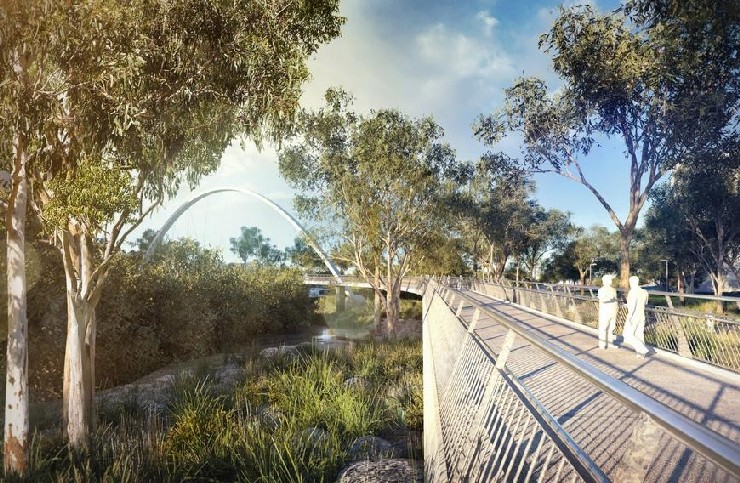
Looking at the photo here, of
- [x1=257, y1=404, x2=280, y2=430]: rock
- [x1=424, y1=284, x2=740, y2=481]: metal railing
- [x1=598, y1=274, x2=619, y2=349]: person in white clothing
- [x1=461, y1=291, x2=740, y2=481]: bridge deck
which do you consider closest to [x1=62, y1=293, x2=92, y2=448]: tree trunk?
[x1=257, y1=404, x2=280, y2=430]: rock

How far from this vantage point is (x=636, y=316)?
1127 centimetres

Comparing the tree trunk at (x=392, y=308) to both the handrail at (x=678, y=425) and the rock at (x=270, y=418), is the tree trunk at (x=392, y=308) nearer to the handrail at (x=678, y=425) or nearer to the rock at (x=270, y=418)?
the rock at (x=270, y=418)

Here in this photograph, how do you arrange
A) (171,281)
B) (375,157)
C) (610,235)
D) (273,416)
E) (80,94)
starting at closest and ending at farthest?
(80,94), (273,416), (171,281), (375,157), (610,235)

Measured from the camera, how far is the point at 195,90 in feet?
33.3

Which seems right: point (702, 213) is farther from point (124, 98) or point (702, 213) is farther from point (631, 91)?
point (124, 98)

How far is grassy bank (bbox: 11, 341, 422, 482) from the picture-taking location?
699 cm

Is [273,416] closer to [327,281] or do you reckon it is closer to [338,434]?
[338,434]

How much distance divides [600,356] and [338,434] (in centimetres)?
611

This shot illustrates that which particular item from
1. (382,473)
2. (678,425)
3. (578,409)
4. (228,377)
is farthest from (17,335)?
(678,425)

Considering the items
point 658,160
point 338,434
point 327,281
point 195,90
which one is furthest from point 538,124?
point 327,281

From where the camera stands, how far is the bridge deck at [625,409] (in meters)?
5.12

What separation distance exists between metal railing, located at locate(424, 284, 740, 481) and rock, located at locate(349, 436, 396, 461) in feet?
4.36

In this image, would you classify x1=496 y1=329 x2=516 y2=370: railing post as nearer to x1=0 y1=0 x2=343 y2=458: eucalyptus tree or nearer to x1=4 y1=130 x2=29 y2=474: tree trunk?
x1=0 y1=0 x2=343 y2=458: eucalyptus tree

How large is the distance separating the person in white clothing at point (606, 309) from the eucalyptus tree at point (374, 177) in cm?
1849
